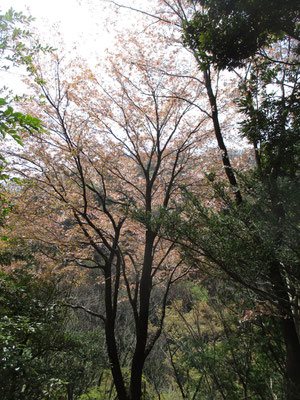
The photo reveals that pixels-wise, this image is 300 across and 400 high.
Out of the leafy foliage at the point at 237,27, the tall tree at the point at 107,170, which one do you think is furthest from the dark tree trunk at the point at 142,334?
the leafy foliage at the point at 237,27

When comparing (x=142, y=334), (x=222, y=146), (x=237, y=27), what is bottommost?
(x=142, y=334)

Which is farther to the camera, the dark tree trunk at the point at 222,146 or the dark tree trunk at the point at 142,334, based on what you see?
the dark tree trunk at the point at 142,334

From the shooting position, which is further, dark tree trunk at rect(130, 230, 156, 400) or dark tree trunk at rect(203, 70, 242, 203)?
dark tree trunk at rect(130, 230, 156, 400)

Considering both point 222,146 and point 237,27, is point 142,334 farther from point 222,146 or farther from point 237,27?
point 237,27

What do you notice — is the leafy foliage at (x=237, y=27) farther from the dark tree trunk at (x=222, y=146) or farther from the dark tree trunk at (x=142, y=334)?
→ the dark tree trunk at (x=142, y=334)

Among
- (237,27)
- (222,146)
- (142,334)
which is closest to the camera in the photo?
(237,27)

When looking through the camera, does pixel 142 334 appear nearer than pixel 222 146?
No

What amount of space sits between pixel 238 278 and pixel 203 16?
314 centimetres

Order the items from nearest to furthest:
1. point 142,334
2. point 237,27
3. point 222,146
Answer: point 237,27 < point 222,146 < point 142,334

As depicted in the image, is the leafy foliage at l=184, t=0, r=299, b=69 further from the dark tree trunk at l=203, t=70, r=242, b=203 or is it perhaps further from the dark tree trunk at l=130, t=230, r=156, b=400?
the dark tree trunk at l=130, t=230, r=156, b=400

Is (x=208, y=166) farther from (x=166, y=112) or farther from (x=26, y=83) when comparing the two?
(x=26, y=83)

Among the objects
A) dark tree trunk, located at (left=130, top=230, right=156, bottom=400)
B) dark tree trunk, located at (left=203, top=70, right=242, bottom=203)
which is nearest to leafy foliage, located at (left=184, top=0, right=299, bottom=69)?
dark tree trunk, located at (left=203, top=70, right=242, bottom=203)

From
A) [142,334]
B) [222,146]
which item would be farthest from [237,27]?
[142,334]

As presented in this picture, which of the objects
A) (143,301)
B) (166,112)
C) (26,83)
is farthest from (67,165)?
(143,301)
